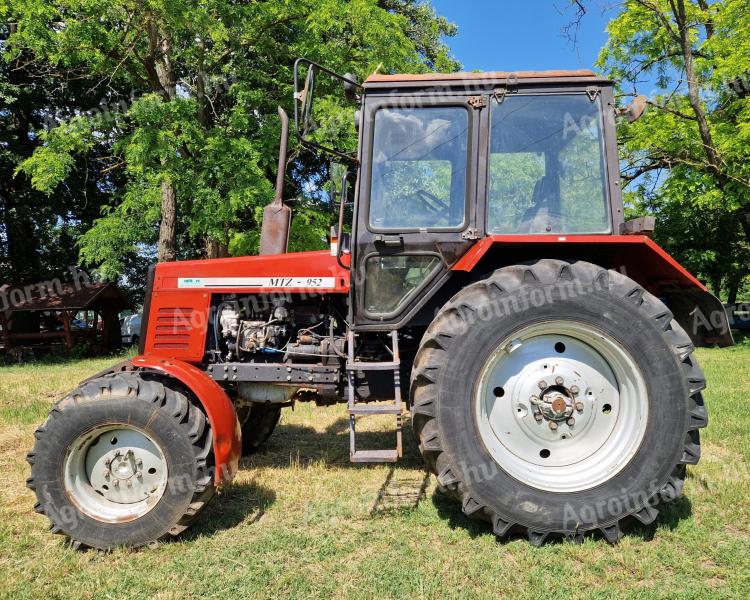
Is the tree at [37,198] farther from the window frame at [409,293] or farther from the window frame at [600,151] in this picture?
the window frame at [600,151]

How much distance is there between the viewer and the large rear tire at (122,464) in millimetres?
2770

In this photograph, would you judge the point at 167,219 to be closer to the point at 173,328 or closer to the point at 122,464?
the point at 173,328

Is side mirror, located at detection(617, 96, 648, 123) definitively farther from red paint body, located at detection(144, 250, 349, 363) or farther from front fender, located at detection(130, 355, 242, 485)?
front fender, located at detection(130, 355, 242, 485)

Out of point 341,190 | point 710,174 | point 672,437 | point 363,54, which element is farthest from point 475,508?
point 710,174

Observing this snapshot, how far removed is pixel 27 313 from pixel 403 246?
15.2 metres

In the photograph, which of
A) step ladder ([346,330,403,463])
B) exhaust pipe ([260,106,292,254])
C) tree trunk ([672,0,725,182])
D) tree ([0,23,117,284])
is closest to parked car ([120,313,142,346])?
tree ([0,23,117,284])

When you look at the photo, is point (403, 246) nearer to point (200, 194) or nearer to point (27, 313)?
point (200, 194)

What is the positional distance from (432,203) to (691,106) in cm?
1111

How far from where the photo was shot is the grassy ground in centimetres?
236

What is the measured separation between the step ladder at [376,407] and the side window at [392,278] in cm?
20

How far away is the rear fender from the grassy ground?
3.50 ft

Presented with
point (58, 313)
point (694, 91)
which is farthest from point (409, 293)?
point (58, 313)

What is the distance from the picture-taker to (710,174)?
11008mm

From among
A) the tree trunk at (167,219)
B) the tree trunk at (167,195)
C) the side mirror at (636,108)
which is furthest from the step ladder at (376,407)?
the tree trunk at (167,219)
